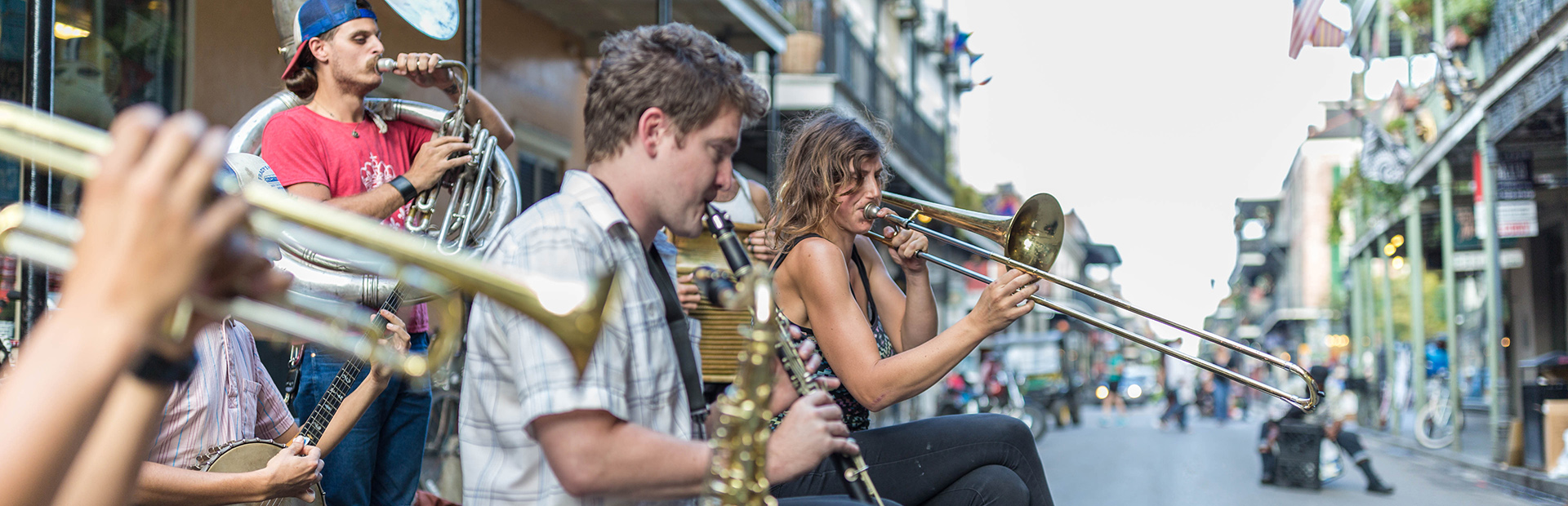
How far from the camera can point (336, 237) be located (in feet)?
3.96

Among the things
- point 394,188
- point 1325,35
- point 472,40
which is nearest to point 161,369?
point 394,188

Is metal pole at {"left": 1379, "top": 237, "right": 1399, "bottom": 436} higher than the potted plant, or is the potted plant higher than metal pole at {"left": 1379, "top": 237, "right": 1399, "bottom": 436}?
the potted plant

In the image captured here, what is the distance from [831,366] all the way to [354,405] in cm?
121

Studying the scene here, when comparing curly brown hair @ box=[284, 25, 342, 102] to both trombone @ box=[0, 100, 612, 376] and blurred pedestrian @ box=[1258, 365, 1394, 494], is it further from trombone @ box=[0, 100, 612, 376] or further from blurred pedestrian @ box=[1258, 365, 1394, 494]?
blurred pedestrian @ box=[1258, 365, 1394, 494]

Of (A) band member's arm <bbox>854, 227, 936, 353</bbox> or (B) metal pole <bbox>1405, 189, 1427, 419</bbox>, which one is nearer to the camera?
(A) band member's arm <bbox>854, 227, 936, 353</bbox>

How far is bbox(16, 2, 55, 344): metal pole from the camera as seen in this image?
396 centimetres

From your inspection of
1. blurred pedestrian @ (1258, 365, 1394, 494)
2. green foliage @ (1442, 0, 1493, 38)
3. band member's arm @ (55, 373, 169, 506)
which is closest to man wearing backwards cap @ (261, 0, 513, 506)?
band member's arm @ (55, 373, 169, 506)

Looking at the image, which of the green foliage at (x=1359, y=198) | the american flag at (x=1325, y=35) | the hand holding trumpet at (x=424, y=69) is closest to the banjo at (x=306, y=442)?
the hand holding trumpet at (x=424, y=69)

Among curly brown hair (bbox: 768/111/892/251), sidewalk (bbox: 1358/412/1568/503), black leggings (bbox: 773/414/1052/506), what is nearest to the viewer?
black leggings (bbox: 773/414/1052/506)

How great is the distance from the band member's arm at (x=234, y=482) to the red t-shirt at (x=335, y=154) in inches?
29.8

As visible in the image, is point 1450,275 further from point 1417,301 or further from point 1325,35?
point 1325,35

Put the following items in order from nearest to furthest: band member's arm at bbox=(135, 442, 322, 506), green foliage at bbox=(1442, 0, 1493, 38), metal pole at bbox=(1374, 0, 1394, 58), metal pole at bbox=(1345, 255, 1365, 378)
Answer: band member's arm at bbox=(135, 442, 322, 506) → green foliage at bbox=(1442, 0, 1493, 38) → metal pole at bbox=(1374, 0, 1394, 58) → metal pole at bbox=(1345, 255, 1365, 378)

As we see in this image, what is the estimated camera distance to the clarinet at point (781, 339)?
1819 mm

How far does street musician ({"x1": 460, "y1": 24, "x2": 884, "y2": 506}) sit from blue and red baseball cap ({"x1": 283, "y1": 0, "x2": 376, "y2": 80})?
1495 mm
